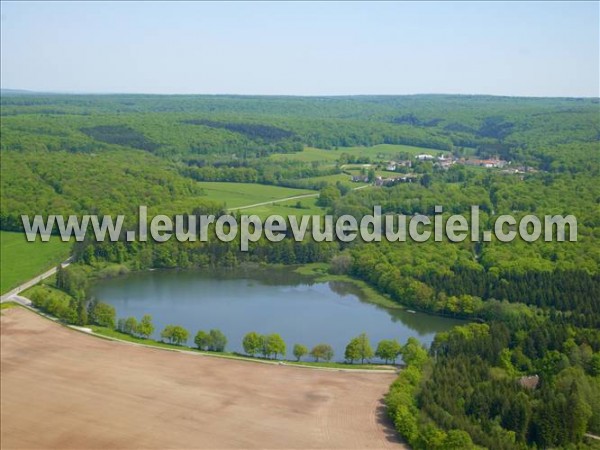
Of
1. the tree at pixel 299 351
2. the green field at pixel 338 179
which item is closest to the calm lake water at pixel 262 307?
the tree at pixel 299 351

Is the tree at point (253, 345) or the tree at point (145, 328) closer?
the tree at point (253, 345)

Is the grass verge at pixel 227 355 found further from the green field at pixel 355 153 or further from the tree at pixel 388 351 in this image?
the green field at pixel 355 153

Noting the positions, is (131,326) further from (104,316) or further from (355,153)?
(355,153)

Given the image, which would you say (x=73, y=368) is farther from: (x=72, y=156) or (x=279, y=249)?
(x=72, y=156)

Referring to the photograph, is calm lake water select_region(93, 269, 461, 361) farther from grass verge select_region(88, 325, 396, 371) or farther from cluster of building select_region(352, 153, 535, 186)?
cluster of building select_region(352, 153, 535, 186)

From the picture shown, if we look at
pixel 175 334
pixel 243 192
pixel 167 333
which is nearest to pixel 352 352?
pixel 175 334

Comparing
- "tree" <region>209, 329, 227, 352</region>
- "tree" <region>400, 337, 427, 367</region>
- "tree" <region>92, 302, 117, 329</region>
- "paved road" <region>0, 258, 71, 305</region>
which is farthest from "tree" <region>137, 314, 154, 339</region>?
"tree" <region>400, 337, 427, 367</region>
